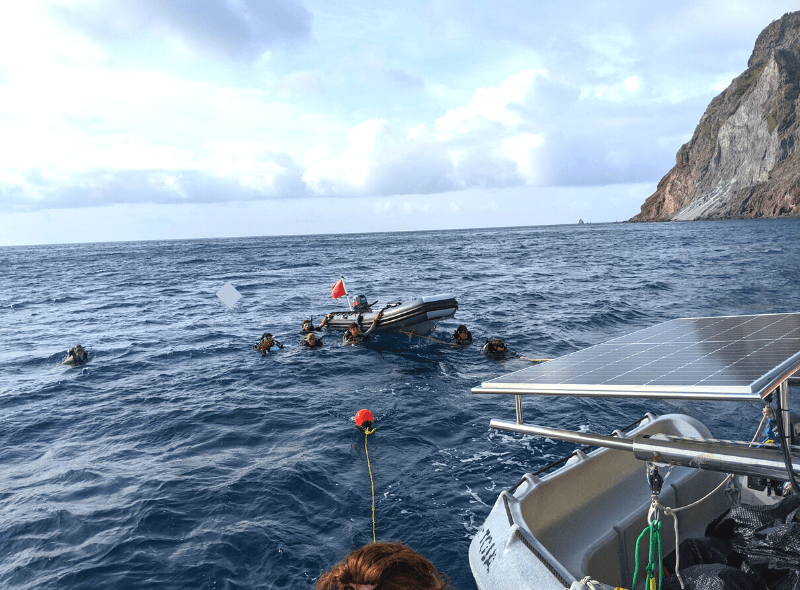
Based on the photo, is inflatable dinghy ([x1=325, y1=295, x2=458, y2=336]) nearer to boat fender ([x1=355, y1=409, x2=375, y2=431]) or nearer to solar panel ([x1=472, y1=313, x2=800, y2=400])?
boat fender ([x1=355, y1=409, x2=375, y2=431])

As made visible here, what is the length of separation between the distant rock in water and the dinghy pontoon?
121 meters

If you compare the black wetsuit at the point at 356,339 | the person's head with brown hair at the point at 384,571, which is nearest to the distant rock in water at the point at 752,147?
the black wetsuit at the point at 356,339

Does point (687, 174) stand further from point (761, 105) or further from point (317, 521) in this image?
point (317, 521)

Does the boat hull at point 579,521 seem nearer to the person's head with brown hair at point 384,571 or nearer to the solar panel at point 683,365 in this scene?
the solar panel at point 683,365

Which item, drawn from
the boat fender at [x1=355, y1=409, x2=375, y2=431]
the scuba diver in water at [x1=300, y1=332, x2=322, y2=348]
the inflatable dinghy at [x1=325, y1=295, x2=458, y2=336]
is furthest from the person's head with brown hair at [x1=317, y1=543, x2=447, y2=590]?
the scuba diver in water at [x1=300, y1=332, x2=322, y2=348]

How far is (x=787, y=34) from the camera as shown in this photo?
130 meters

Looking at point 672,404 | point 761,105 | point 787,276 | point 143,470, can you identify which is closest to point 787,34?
point 761,105

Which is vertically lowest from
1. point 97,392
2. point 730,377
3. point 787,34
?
point 97,392

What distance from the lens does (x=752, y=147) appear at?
4395 inches

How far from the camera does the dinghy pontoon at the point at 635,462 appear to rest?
303 centimetres

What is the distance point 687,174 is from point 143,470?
496 ft

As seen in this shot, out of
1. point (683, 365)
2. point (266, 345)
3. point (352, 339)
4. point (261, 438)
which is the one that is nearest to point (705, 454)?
point (683, 365)

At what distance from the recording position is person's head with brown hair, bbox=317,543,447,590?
148 centimetres

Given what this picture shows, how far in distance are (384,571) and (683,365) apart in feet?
10.8
